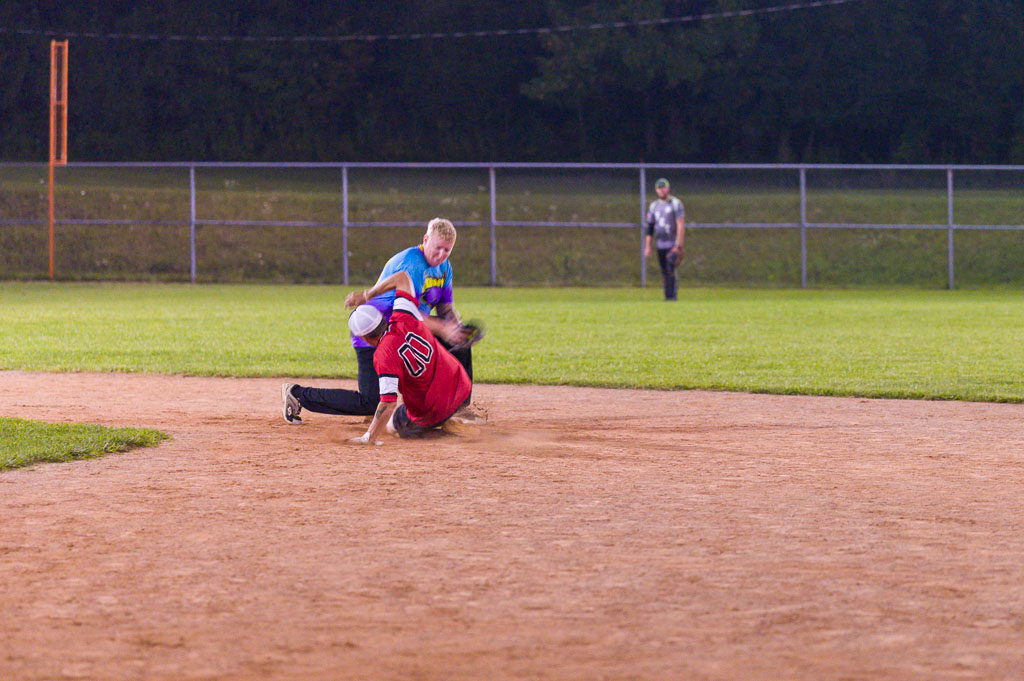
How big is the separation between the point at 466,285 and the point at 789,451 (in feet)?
65.9

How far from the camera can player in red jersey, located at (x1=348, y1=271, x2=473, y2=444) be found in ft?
25.3

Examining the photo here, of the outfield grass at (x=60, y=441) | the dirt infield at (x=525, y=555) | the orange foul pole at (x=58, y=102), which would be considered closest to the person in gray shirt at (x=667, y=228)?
the orange foul pole at (x=58, y=102)

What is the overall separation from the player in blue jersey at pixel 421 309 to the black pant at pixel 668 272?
13469mm

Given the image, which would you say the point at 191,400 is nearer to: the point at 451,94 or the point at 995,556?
the point at 995,556

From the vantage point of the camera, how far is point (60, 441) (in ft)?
25.5

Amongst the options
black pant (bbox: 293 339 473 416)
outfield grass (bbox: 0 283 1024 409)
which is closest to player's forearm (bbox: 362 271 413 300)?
black pant (bbox: 293 339 473 416)

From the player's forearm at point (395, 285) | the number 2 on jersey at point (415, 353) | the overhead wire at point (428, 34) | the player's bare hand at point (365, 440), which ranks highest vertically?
the overhead wire at point (428, 34)

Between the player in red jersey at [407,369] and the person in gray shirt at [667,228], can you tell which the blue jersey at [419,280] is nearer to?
the player in red jersey at [407,369]

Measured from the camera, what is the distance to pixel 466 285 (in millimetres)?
27609

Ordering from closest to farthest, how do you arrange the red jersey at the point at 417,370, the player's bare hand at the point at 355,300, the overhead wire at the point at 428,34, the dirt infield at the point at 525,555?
the dirt infield at the point at 525,555
the red jersey at the point at 417,370
the player's bare hand at the point at 355,300
the overhead wire at the point at 428,34

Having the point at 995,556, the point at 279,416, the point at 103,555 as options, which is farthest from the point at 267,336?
the point at 995,556

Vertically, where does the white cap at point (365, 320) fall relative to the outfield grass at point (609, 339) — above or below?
above

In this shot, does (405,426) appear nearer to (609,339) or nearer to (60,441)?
(60,441)

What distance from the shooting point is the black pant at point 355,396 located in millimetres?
8445
